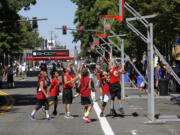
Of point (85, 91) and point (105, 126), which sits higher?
point (85, 91)

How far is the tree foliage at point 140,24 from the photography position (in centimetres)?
2455

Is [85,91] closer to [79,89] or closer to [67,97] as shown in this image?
[79,89]

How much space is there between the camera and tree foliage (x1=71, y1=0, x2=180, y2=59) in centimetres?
2455

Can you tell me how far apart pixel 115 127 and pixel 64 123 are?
5.63 feet

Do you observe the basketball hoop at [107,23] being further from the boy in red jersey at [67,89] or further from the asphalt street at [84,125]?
the boy in red jersey at [67,89]

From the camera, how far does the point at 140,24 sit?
36.8 meters

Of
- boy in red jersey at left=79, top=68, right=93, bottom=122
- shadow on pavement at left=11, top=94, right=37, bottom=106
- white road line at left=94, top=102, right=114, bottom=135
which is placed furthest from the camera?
shadow on pavement at left=11, top=94, right=37, bottom=106

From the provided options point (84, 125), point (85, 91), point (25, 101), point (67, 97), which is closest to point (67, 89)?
point (67, 97)

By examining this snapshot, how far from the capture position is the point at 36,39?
126 metres

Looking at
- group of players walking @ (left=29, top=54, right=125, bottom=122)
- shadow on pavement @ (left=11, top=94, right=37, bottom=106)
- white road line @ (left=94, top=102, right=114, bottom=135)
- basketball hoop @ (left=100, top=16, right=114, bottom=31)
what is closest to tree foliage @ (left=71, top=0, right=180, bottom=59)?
basketball hoop @ (left=100, top=16, right=114, bottom=31)

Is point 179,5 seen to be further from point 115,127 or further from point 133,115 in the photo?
point 115,127

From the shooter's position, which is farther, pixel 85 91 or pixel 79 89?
pixel 79 89

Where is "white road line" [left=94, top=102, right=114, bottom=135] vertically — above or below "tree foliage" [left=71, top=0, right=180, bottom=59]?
below

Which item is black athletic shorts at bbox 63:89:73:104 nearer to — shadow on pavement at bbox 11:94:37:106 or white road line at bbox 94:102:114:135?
white road line at bbox 94:102:114:135
